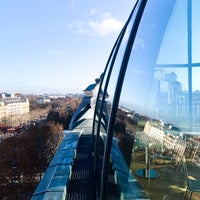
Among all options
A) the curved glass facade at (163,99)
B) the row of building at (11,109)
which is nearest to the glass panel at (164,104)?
the curved glass facade at (163,99)

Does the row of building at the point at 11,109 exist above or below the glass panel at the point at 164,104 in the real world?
below

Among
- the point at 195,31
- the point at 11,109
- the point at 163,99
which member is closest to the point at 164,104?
the point at 163,99

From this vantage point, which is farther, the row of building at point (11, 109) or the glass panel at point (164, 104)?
the row of building at point (11, 109)

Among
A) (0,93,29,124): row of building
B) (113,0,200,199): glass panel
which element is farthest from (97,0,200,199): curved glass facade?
(0,93,29,124): row of building

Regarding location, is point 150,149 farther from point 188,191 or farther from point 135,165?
point 188,191

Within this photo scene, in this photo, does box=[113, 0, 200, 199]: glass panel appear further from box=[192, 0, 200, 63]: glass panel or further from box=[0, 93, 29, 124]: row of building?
box=[0, 93, 29, 124]: row of building

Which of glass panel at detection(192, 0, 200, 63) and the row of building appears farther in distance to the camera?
the row of building

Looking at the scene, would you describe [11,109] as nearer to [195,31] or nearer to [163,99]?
[163,99]

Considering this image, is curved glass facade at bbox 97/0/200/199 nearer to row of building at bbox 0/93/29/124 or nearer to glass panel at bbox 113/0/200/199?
glass panel at bbox 113/0/200/199

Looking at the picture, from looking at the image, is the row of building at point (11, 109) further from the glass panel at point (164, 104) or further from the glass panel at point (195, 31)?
the glass panel at point (195, 31)

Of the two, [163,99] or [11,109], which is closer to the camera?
[163,99]

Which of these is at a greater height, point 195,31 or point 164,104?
point 195,31

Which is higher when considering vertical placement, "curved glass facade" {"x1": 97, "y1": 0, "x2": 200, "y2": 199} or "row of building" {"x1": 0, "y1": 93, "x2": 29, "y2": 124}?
"curved glass facade" {"x1": 97, "y1": 0, "x2": 200, "y2": 199}

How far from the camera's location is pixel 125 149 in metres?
3.45
